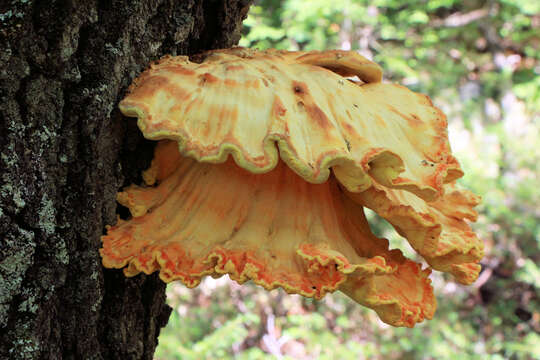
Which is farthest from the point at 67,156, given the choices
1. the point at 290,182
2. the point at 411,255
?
the point at 411,255

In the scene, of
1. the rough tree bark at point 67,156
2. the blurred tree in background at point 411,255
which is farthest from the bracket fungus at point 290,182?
the blurred tree in background at point 411,255

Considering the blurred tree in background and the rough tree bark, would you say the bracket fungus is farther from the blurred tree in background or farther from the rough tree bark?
the blurred tree in background

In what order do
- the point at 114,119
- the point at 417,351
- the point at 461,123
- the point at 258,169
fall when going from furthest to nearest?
the point at 461,123 < the point at 417,351 < the point at 114,119 < the point at 258,169

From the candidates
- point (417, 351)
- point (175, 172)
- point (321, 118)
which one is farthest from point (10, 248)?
point (417, 351)

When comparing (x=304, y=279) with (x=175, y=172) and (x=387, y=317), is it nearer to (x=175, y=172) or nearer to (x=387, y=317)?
(x=387, y=317)

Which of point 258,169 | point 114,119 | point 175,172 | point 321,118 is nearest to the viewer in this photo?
point 258,169

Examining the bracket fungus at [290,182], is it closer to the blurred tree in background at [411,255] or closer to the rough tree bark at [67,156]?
the rough tree bark at [67,156]

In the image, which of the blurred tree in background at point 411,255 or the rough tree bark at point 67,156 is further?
the blurred tree in background at point 411,255

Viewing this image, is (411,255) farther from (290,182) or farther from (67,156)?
(67,156)
